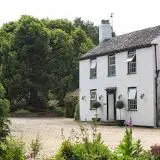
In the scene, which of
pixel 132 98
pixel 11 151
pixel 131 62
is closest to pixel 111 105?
pixel 132 98

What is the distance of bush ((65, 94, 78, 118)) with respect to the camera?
4831 cm

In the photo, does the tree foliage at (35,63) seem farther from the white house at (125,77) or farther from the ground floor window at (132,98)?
the ground floor window at (132,98)

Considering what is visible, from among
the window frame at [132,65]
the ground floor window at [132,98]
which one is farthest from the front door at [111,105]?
the window frame at [132,65]

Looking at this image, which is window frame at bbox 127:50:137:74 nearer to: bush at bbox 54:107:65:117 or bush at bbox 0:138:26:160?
bush at bbox 54:107:65:117

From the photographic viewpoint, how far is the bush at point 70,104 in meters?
48.3

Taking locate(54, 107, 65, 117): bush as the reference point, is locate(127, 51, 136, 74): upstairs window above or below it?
above

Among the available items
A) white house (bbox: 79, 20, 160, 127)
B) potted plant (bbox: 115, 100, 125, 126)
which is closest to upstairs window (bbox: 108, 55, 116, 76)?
white house (bbox: 79, 20, 160, 127)

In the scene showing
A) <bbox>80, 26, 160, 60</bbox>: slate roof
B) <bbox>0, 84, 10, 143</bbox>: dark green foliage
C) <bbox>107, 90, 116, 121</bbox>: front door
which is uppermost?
<bbox>80, 26, 160, 60</bbox>: slate roof

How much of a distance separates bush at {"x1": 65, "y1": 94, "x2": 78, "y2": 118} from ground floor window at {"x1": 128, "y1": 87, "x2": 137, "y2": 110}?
13228 mm

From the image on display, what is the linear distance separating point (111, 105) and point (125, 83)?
8.78ft

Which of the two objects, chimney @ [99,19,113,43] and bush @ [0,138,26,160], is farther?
chimney @ [99,19,113,43]

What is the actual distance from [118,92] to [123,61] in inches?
94.4

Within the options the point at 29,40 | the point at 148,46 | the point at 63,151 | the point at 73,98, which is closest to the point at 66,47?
the point at 29,40

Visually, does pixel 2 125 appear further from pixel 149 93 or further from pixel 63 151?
pixel 149 93
